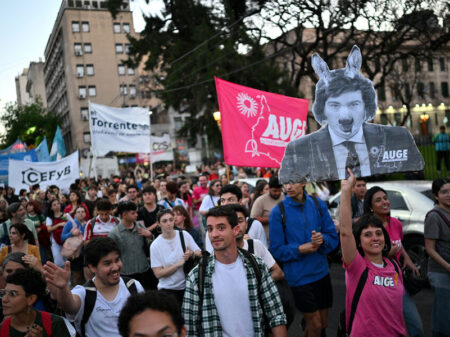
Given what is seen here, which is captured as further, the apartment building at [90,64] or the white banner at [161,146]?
the apartment building at [90,64]

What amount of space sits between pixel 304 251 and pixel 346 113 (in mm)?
1508

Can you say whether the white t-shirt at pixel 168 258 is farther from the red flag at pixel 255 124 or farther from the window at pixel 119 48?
the window at pixel 119 48

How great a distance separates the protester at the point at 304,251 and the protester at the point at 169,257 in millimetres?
1142

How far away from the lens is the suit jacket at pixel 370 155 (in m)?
3.78

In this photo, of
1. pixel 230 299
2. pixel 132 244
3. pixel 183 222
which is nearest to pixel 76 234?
pixel 132 244

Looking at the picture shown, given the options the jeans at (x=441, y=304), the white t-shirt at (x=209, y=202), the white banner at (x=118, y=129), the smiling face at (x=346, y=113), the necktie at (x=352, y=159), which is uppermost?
the white banner at (x=118, y=129)

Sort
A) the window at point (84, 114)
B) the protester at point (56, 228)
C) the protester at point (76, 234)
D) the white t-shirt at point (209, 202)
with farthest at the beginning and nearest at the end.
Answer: the window at point (84, 114), the white t-shirt at point (209, 202), the protester at point (56, 228), the protester at point (76, 234)

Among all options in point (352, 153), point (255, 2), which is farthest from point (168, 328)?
point (255, 2)

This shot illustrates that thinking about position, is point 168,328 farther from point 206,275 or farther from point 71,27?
point 71,27

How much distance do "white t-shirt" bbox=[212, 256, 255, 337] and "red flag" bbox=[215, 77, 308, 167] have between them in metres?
3.38

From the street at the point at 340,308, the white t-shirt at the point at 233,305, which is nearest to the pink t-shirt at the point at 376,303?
the white t-shirt at the point at 233,305

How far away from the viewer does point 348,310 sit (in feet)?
12.0

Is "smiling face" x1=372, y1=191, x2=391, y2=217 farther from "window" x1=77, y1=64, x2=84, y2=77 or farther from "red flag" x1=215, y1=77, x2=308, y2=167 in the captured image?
"window" x1=77, y1=64, x2=84, y2=77

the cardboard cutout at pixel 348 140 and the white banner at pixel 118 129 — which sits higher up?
the white banner at pixel 118 129
